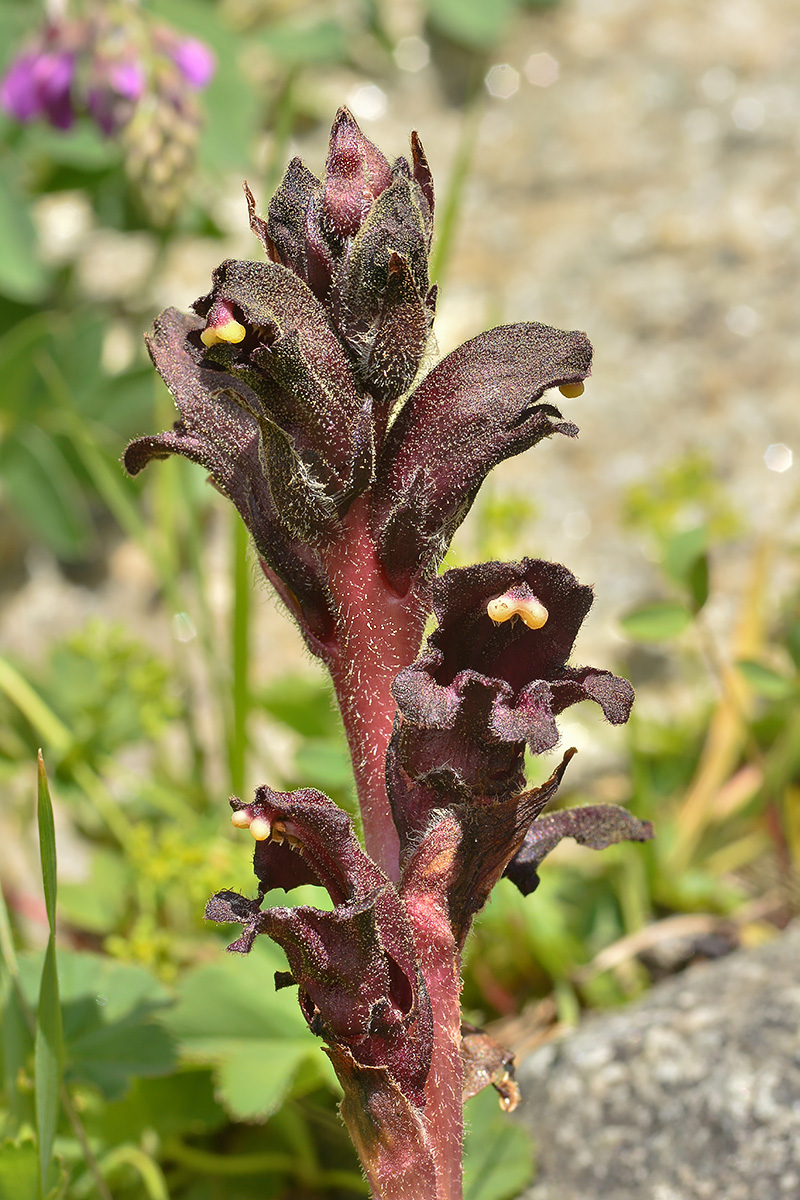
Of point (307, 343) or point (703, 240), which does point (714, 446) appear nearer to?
point (703, 240)

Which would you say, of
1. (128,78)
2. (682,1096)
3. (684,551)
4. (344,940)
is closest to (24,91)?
(128,78)

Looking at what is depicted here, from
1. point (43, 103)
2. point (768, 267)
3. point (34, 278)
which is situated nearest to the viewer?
point (43, 103)

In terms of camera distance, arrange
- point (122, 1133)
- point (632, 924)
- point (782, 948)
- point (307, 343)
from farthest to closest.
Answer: point (632, 924)
point (782, 948)
point (122, 1133)
point (307, 343)

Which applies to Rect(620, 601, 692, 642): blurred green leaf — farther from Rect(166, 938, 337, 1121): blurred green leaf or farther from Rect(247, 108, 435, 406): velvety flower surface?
Rect(247, 108, 435, 406): velvety flower surface

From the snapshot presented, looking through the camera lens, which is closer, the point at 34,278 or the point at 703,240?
the point at 34,278

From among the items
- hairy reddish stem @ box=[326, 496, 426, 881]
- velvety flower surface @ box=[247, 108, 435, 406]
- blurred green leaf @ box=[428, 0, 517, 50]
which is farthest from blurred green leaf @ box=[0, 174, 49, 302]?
hairy reddish stem @ box=[326, 496, 426, 881]

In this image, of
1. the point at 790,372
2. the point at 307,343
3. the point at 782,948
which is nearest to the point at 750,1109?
the point at 782,948
